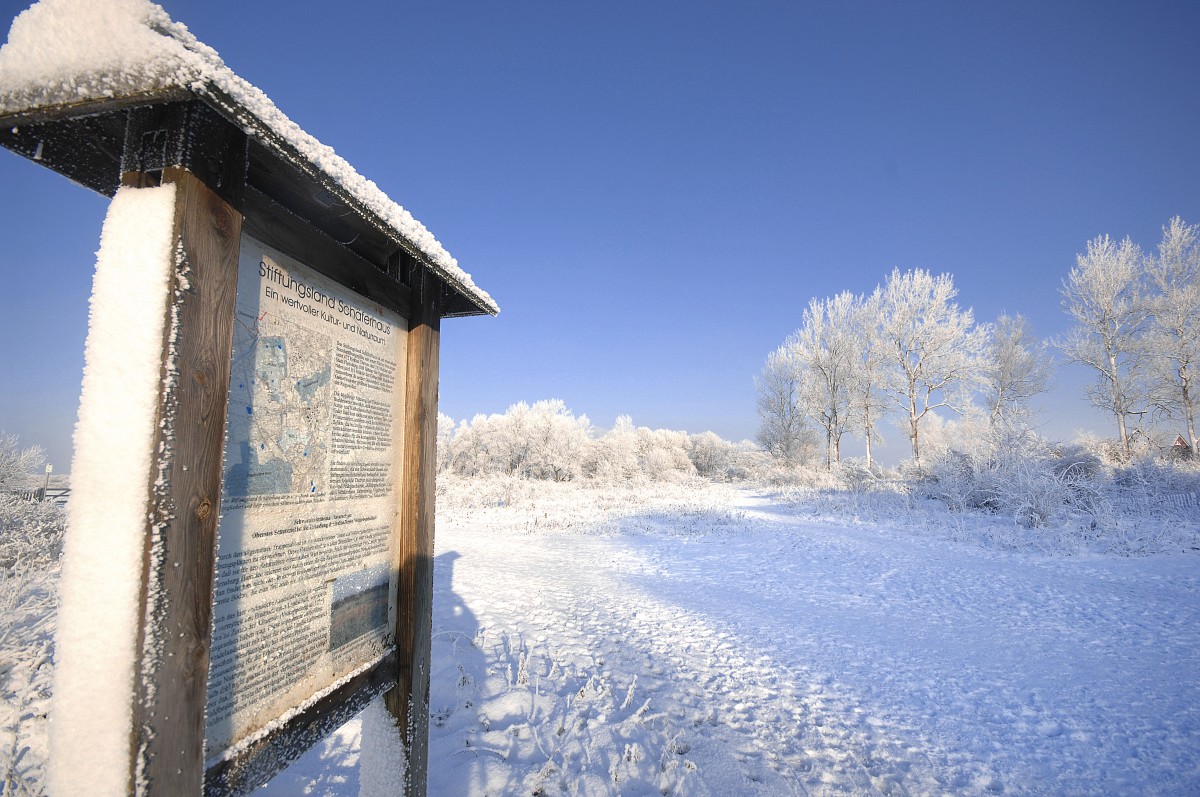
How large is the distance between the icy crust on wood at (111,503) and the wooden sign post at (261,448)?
0.05ft

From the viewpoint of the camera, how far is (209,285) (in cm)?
137

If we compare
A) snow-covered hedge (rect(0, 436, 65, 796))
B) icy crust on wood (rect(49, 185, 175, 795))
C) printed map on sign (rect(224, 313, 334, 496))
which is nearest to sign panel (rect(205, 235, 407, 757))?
printed map on sign (rect(224, 313, 334, 496))

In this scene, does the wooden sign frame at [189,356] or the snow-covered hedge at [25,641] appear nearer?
the wooden sign frame at [189,356]

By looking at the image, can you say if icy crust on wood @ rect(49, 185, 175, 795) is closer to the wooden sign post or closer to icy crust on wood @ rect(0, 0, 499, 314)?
the wooden sign post

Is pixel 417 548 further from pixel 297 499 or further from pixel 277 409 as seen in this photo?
pixel 277 409

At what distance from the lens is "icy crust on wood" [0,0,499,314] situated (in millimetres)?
1120

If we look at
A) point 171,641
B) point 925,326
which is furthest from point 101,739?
point 925,326

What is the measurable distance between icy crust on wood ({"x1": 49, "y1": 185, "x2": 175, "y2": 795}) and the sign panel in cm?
27

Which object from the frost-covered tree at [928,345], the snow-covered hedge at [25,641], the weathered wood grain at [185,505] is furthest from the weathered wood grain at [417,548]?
the frost-covered tree at [928,345]

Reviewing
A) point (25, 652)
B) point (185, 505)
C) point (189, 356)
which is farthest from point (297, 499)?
point (25, 652)

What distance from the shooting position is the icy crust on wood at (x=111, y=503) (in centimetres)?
116

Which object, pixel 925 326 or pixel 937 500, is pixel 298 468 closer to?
pixel 937 500

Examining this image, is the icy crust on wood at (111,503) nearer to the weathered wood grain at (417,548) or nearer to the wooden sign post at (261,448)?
the wooden sign post at (261,448)

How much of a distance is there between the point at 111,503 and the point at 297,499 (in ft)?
1.82
